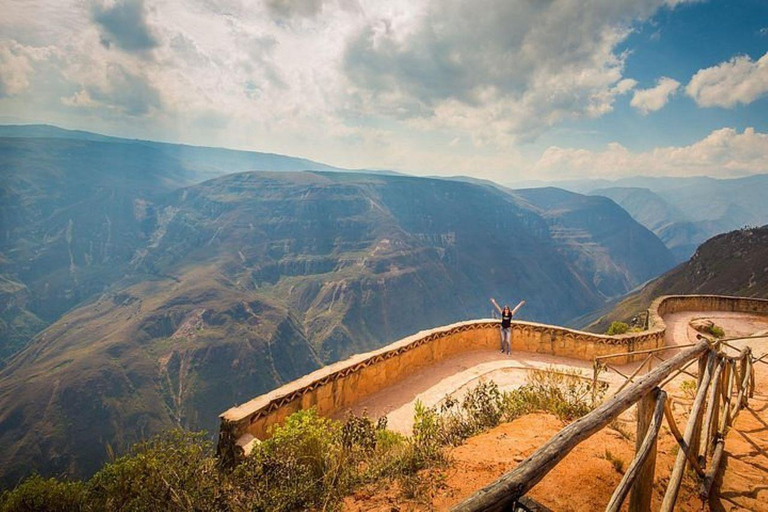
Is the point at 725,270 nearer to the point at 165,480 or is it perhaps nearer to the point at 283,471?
the point at 283,471

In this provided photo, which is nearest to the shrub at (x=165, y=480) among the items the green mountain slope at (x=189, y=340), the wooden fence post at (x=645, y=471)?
the wooden fence post at (x=645, y=471)

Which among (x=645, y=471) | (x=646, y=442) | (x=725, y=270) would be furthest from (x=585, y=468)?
(x=725, y=270)

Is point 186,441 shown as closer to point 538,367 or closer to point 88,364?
point 538,367

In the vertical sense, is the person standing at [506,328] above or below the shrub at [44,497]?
above

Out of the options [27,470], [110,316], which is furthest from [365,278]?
[27,470]

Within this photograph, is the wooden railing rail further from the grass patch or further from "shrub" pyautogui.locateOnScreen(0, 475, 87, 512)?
"shrub" pyautogui.locateOnScreen(0, 475, 87, 512)

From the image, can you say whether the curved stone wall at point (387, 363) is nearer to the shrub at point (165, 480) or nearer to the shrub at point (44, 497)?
the shrub at point (165, 480)

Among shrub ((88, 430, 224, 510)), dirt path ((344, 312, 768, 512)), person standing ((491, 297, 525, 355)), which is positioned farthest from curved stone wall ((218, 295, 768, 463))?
dirt path ((344, 312, 768, 512))
